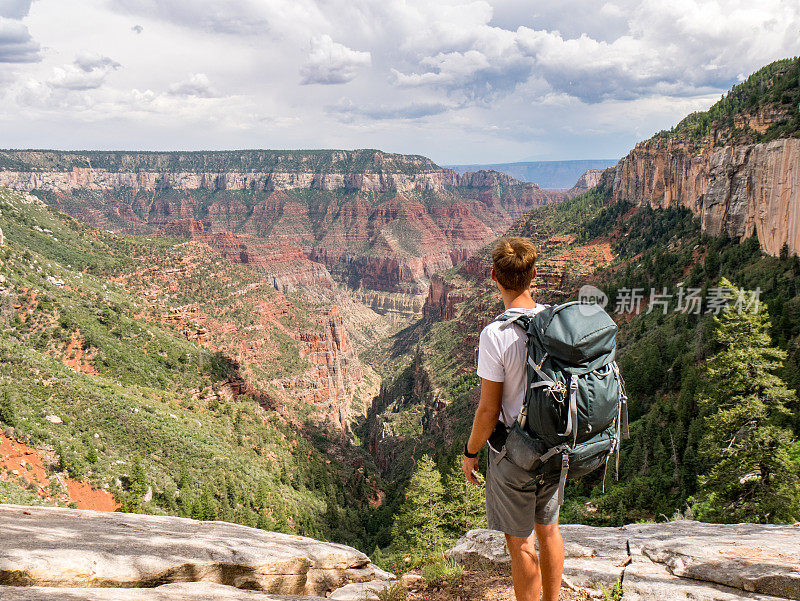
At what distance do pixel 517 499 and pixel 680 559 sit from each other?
476 centimetres

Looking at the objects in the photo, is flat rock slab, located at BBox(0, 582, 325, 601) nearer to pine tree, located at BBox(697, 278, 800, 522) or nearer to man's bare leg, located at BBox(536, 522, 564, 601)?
man's bare leg, located at BBox(536, 522, 564, 601)

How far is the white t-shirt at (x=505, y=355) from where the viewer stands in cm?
545

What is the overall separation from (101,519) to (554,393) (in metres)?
8.85

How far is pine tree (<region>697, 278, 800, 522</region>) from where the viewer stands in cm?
1611

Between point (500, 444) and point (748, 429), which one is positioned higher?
point (500, 444)

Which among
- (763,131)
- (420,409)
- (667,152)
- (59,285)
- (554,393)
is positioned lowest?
(420,409)

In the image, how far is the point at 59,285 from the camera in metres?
46.0

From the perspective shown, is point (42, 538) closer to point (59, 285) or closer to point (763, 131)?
point (59, 285)

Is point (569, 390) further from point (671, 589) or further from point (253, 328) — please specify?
point (253, 328)

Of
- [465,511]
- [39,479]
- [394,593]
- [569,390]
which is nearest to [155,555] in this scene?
[394,593]

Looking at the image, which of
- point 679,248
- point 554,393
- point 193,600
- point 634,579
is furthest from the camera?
point 679,248

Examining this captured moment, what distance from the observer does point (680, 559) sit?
8312mm

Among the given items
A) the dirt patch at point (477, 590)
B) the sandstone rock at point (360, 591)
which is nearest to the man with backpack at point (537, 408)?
the dirt patch at point (477, 590)

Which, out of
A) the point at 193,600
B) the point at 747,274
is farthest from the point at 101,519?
the point at 747,274
